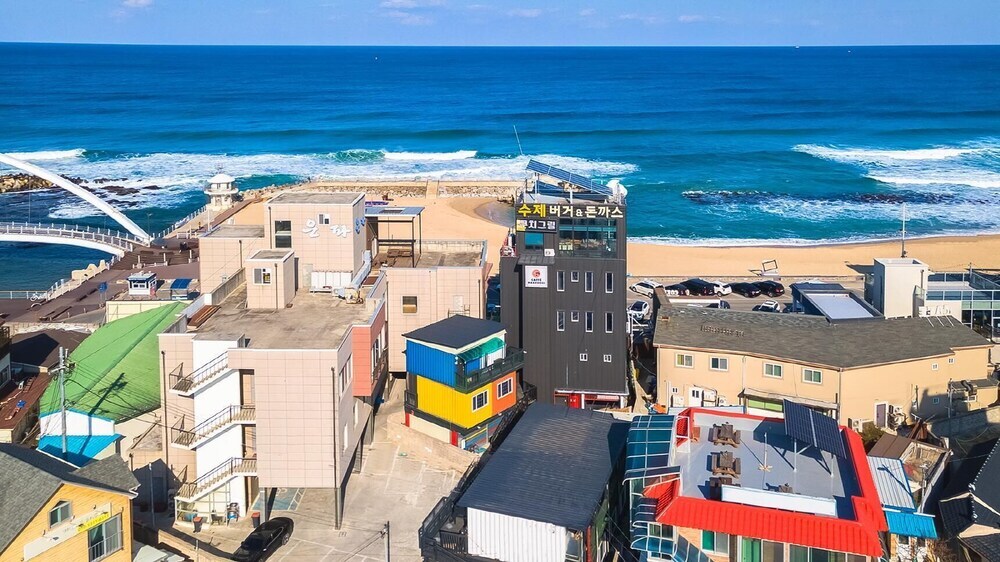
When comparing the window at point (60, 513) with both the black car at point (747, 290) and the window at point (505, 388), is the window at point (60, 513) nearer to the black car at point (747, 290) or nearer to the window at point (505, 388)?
the window at point (505, 388)

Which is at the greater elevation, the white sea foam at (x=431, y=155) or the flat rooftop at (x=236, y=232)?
the white sea foam at (x=431, y=155)

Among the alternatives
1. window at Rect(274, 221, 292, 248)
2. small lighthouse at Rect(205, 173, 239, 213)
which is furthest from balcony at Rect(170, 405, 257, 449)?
small lighthouse at Rect(205, 173, 239, 213)

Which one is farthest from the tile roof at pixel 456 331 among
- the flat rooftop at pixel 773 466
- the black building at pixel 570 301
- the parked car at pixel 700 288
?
the parked car at pixel 700 288

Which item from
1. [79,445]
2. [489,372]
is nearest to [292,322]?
[489,372]

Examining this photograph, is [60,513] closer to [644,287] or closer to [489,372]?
[489,372]

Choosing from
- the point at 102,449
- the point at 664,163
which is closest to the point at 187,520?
the point at 102,449
